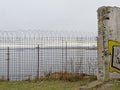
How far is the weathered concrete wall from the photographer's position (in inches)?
540

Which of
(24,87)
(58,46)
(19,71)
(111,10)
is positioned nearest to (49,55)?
(58,46)

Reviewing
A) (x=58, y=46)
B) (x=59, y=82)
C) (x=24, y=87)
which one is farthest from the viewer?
(x=58, y=46)

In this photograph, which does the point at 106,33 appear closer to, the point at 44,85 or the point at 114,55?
the point at 114,55

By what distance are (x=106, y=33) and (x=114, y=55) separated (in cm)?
100

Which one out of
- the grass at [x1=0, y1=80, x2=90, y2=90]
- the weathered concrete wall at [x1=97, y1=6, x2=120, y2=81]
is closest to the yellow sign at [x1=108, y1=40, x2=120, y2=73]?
the weathered concrete wall at [x1=97, y1=6, x2=120, y2=81]

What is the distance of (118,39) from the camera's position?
14.0 metres

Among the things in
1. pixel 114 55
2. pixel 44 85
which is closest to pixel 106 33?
pixel 114 55

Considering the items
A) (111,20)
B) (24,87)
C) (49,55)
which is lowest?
(24,87)

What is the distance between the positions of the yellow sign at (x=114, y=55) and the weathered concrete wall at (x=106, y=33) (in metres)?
0.16

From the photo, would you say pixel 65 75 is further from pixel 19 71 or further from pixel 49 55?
pixel 19 71

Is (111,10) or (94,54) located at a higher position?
(111,10)

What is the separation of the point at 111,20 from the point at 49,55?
13.9 feet

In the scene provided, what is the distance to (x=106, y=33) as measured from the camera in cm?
1377

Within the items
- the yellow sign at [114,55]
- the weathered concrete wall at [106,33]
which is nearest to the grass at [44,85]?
→ the weathered concrete wall at [106,33]
